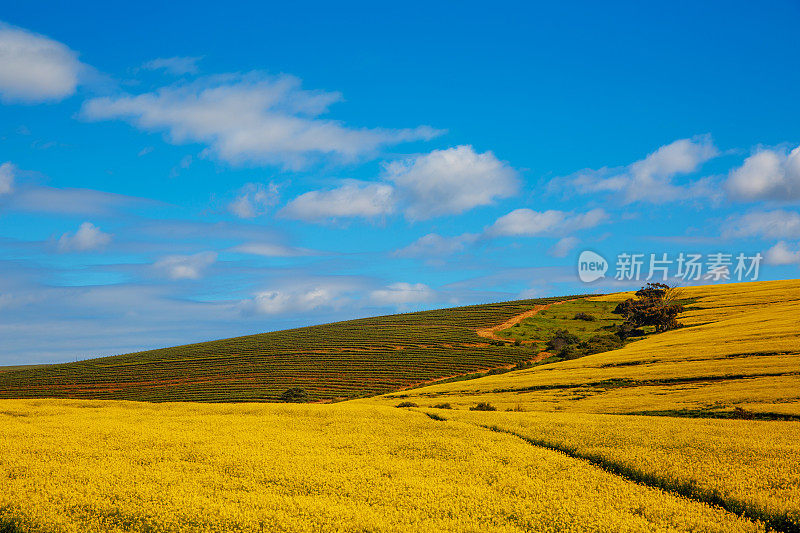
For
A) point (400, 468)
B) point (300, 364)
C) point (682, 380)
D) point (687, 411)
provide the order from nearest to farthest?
point (400, 468)
point (687, 411)
point (682, 380)
point (300, 364)

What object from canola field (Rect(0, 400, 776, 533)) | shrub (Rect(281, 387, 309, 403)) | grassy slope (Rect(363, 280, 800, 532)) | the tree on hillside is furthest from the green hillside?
canola field (Rect(0, 400, 776, 533))

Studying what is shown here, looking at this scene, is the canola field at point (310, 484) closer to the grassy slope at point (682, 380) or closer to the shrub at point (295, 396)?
the grassy slope at point (682, 380)

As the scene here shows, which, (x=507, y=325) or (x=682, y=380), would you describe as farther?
(x=507, y=325)

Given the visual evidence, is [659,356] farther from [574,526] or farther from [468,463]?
[574,526]

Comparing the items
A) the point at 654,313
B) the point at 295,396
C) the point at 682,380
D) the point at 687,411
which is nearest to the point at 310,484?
the point at 687,411

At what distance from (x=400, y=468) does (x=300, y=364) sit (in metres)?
84.9

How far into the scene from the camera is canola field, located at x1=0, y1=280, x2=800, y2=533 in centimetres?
1345

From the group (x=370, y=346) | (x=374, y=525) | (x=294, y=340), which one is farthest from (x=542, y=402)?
(x=294, y=340)

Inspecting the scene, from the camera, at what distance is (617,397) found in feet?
131

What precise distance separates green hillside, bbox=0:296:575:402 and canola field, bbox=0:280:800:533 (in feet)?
166

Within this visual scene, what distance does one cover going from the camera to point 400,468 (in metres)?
18.0

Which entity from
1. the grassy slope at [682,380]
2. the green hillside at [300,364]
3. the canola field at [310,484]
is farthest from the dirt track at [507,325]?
the canola field at [310,484]

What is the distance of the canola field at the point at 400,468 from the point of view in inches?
→ 530

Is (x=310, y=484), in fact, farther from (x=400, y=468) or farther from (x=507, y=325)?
(x=507, y=325)
